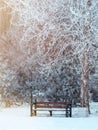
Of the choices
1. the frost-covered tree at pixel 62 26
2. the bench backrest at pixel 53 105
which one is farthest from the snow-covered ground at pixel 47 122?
the frost-covered tree at pixel 62 26

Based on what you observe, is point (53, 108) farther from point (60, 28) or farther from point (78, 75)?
point (78, 75)

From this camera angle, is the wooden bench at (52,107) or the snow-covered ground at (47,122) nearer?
the snow-covered ground at (47,122)

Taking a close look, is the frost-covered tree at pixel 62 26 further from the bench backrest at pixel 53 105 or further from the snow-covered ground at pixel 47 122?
the snow-covered ground at pixel 47 122

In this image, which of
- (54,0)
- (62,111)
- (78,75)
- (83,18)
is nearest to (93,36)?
(83,18)

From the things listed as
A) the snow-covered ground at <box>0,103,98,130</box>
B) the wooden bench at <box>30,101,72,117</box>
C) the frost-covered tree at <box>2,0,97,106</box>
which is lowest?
the snow-covered ground at <box>0,103,98,130</box>

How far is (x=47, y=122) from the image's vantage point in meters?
19.0

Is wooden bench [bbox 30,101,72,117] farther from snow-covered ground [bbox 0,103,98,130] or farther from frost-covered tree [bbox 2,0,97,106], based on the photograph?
frost-covered tree [bbox 2,0,97,106]

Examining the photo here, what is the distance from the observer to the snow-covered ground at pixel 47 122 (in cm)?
1734

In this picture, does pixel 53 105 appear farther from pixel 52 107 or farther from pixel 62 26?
pixel 62 26

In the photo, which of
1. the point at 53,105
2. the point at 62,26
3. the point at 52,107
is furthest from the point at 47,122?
the point at 62,26

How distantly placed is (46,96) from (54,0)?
7846mm

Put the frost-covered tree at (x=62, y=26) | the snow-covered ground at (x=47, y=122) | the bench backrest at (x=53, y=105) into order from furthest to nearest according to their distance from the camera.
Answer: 1. the frost-covered tree at (x=62, y=26)
2. the bench backrest at (x=53, y=105)
3. the snow-covered ground at (x=47, y=122)

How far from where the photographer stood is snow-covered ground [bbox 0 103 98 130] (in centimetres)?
1734

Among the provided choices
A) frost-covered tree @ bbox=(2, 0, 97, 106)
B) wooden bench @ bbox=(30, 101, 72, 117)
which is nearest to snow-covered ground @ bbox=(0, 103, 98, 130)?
wooden bench @ bbox=(30, 101, 72, 117)
